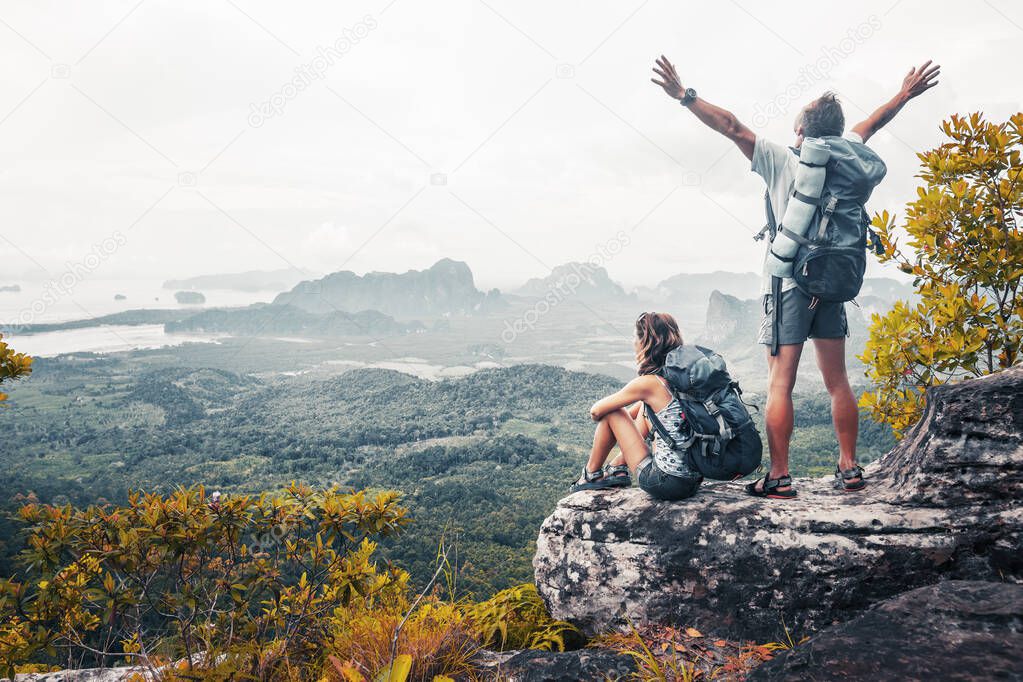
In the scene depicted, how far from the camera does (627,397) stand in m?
4.32

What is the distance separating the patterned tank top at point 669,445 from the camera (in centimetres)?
413

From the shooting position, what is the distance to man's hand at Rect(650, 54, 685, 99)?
13.5 feet

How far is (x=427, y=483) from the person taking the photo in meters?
60.3

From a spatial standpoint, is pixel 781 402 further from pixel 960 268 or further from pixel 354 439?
pixel 354 439

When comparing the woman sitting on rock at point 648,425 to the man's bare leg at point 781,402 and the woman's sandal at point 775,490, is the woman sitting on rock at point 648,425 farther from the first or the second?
the man's bare leg at point 781,402

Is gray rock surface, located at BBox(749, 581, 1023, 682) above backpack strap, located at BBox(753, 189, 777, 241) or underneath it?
underneath

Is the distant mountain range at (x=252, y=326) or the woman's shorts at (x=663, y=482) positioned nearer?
the woman's shorts at (x=663, y=482)

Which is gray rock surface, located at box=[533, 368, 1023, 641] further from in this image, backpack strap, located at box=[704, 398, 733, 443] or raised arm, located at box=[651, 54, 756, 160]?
raised arm, located at box=[651, 54, 756, 160]

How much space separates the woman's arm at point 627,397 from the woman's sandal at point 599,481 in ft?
1.91

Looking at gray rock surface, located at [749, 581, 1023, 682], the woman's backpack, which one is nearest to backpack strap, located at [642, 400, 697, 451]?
→ the woman's backpack

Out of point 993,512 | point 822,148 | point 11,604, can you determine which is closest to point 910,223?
A: point 822,148

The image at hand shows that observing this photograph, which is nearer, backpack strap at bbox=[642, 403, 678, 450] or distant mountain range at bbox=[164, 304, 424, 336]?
backpack strap at bbox=[642, 403, 678, 450]

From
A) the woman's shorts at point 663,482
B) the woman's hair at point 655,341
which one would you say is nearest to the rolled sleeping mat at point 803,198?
the woman's hair at point 655,341

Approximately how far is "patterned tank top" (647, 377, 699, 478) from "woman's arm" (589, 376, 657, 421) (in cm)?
13
